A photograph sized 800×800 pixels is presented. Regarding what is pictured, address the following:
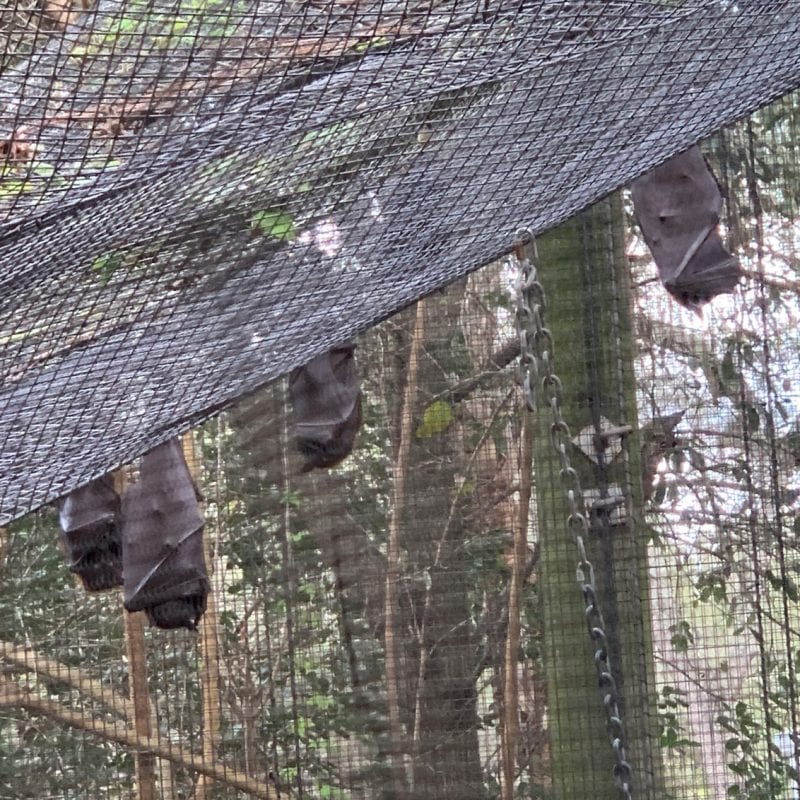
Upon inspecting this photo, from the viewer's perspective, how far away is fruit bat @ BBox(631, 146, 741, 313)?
164 cm

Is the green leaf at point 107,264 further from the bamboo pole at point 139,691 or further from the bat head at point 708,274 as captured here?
the bamboo pole at point 139,691

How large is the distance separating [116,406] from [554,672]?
1.22m

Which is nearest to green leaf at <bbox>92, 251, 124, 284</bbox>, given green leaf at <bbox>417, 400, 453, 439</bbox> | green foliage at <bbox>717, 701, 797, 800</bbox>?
green leaf at <bbox>417, 400, 453, 439</bbox>

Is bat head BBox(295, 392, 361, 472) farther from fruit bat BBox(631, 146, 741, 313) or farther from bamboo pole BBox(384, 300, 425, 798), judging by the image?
bamboo pole BBox(384, 300, 425, 798)

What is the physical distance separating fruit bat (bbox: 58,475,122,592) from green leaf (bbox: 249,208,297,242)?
637 millimetres

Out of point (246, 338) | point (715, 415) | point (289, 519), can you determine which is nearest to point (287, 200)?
point (246, 338)

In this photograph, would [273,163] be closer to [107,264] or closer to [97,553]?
[107,264]

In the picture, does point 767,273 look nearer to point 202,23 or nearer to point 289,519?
point 289,519

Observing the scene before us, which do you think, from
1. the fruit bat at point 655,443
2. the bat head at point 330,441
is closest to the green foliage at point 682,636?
the fruit bat at point 655,443

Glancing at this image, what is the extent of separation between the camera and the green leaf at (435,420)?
2.44 m

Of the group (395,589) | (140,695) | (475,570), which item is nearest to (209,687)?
(140,695)

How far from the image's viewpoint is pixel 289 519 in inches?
95.9

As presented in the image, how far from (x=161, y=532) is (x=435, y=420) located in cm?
84

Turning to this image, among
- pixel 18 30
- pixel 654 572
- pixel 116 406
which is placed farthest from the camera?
pixel 654 572
